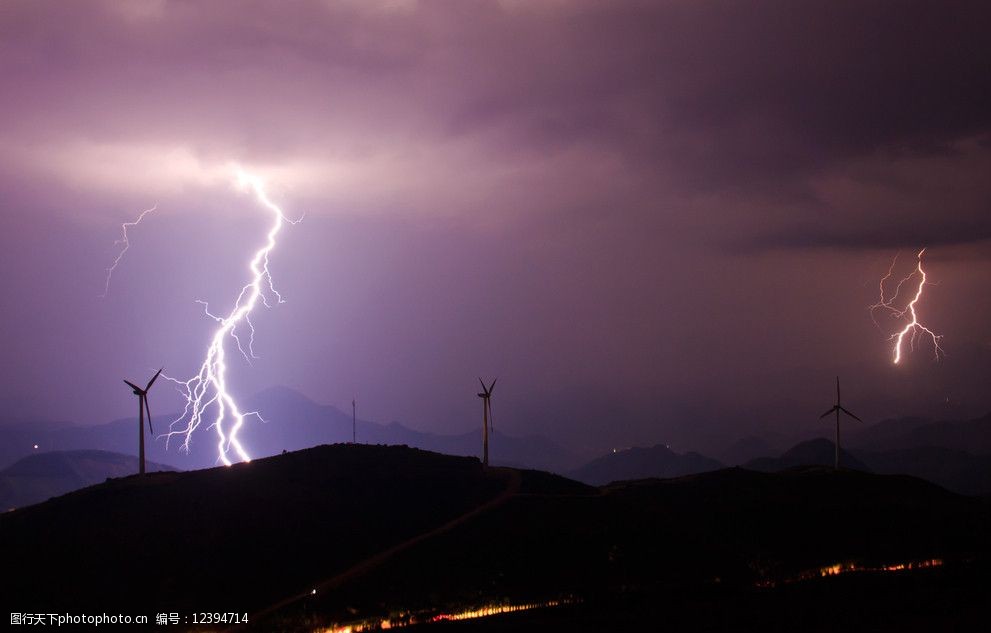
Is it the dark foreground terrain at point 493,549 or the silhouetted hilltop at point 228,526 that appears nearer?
the dark foreground terrain at point 493,549

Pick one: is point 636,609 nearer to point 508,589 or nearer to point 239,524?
point 508,589

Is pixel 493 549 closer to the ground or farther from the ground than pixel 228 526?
closer to the ground

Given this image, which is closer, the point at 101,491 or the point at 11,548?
the point at 11,548

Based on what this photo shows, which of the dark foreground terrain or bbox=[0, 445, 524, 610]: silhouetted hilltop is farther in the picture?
bbox=[0, 445, 524, 610]: silhouetted hilltop

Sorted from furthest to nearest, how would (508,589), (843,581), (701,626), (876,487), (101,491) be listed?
(876,487)
(101,491)
(508,589)
(843,581)
(701,626)

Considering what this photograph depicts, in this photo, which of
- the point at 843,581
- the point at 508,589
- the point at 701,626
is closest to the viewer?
the point at 701,626

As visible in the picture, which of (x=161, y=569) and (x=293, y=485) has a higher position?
(x=293, y=485)

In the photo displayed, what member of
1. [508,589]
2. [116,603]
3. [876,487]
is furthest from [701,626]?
[876,487]

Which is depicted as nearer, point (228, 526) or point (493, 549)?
point (493, 549)
